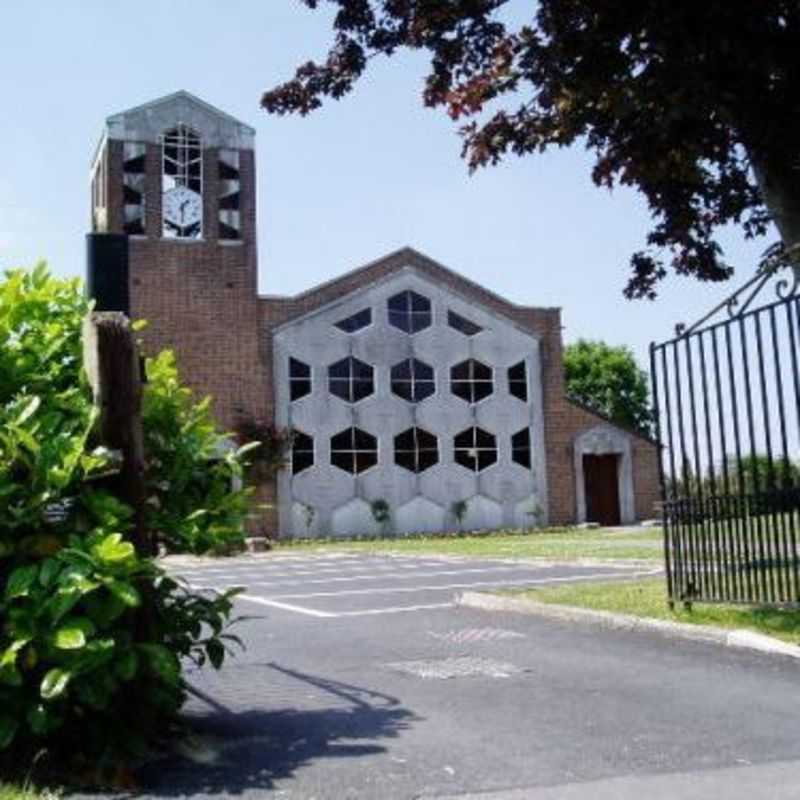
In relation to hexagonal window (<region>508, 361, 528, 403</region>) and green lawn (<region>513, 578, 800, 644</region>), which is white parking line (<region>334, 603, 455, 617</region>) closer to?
green lawn (<region>513, 578, 800, 644</region>)

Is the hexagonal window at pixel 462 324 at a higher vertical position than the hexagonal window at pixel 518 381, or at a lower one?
higher

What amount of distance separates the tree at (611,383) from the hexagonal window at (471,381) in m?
32.5

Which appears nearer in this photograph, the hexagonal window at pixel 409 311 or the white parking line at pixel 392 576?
the white parking line at pixel 392 576

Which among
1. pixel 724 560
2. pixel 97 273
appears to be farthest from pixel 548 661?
pixel 97 273

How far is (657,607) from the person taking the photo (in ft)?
34.2

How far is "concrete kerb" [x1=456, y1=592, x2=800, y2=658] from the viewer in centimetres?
820

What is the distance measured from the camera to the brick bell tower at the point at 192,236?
35500 mm

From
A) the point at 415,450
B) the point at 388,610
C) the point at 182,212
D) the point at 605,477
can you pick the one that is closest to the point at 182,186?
the point at 182,212

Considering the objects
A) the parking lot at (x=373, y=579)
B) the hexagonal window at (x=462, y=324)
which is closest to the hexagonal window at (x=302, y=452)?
the hexagonal window at (x=462, y=324)

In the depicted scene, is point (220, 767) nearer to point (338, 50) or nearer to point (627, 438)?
point (338, 50)

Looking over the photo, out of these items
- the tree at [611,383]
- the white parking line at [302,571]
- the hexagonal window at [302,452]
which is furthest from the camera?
the tree at [611,383]

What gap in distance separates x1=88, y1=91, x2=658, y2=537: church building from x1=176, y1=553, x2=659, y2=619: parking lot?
12461mm

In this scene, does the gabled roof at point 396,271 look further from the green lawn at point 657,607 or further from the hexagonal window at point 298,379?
the green lawn at point 657,607

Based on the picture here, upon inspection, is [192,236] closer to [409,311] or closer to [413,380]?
[409,311]
